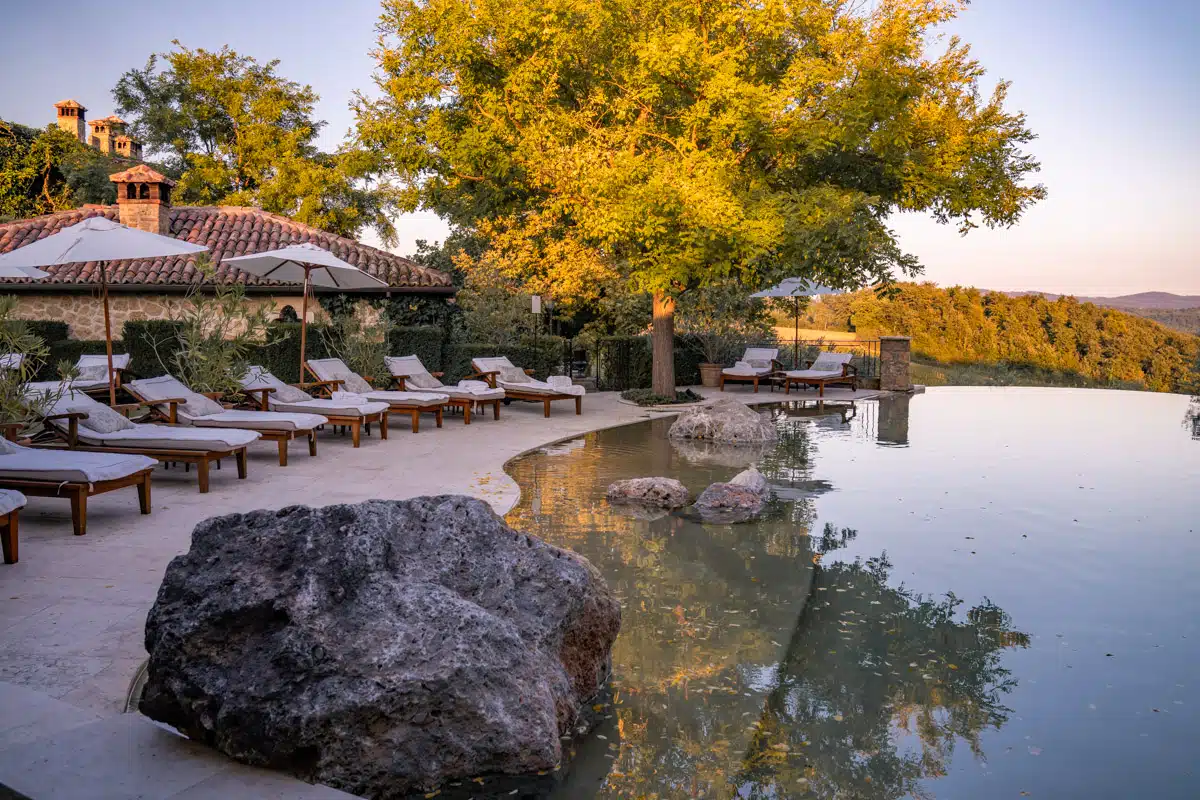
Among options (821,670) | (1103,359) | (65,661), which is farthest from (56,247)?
(1103,359)

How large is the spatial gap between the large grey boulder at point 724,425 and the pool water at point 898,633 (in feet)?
7.10

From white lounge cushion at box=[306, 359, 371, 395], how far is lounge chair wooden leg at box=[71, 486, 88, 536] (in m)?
6.20

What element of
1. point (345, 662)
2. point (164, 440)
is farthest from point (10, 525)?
point (345, 662)

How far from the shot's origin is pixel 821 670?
429cm

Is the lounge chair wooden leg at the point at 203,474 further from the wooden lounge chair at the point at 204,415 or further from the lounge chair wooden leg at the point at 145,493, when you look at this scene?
the wooden lounge chair at the point at 204,415

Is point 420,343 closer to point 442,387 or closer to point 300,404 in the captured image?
point 442,387

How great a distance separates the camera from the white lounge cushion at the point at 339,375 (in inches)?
490

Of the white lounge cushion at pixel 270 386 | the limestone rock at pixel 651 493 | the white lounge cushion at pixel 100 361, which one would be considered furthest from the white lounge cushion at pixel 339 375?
the limestone rock at pixel 651 493

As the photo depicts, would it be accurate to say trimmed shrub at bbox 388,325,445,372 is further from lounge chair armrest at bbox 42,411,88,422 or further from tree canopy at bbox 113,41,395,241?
tree canopy at bbox 113,41,395,241

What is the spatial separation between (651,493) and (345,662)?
510cm

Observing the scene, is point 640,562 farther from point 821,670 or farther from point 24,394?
point 24,394

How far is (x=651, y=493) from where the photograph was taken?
805cm

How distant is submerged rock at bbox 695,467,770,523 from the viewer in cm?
755

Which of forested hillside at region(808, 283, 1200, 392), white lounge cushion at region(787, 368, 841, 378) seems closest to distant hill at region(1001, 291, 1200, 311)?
forested hillside at region(808, 283, 1200, 392)
